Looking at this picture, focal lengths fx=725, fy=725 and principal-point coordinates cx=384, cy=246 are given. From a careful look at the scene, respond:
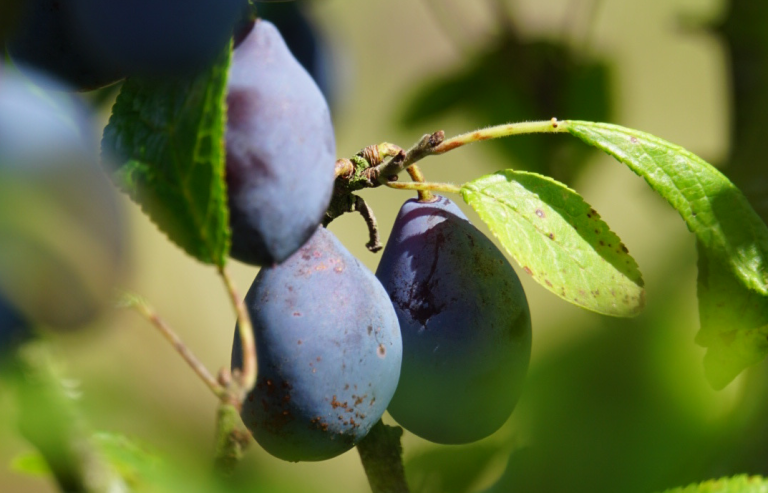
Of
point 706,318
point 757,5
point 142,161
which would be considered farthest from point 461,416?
point 757,5

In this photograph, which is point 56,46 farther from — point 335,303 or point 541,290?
point 541,290

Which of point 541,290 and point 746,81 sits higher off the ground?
point 746,81

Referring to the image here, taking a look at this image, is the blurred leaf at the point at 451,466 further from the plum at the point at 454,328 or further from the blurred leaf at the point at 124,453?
the blurred leaf at the point at 124,453

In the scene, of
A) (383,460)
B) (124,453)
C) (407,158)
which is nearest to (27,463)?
(124,453)

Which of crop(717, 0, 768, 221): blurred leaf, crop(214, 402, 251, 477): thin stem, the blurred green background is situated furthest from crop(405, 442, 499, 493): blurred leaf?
crop(717, 0, 768, 221): blurred leaf

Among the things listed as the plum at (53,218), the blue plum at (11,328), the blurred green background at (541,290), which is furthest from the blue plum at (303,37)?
the blue plum at (11,328)

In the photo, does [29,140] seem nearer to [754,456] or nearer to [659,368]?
[659,368]
